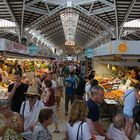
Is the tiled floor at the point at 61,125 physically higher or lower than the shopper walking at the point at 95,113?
lower

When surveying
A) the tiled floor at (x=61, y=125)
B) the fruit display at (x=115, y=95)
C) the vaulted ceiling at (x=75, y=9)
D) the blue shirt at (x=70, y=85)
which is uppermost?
the vaulted ceiling at (x=75, y=9)

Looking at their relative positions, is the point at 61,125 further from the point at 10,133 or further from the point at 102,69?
the point at 102,69

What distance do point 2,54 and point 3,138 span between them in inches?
360

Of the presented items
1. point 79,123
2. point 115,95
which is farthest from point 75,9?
point 79,123

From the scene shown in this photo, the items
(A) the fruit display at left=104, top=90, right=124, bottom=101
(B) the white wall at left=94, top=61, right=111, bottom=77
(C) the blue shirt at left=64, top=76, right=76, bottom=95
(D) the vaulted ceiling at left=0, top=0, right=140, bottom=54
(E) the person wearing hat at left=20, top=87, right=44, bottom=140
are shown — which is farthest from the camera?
(D) the vaulted ceiling at left=0, top=0, right=140, bottom=54

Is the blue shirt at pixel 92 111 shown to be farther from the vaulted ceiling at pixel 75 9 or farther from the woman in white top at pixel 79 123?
the vaulted ceiling at pixel 75 9

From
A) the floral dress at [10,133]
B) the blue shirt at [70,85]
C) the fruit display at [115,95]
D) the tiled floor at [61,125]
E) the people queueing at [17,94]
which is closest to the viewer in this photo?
the floral dress at [10,133]

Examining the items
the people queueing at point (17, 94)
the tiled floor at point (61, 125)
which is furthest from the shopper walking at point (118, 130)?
the tiled floor at point (61, 125)

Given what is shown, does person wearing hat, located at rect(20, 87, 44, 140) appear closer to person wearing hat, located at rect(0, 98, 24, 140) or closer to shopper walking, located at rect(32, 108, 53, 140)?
shopper walking, located at rect(32, 108, 53, 140)

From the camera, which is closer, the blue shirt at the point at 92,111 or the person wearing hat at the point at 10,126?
the person wearing hat at the point at 10,126

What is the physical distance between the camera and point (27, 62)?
24828 mm

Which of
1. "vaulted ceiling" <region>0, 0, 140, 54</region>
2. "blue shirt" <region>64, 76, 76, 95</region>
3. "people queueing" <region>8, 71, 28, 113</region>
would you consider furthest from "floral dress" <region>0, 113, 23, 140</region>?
"vaulted ceiling" <region>0, 0, 140, 54</region>

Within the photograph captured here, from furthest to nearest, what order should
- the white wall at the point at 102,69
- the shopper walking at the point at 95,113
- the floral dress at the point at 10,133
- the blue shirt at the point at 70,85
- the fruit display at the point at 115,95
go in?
the white wall at the point at 102,69
the blue shirt at the point at 70,85
the fruit display at the point at 115,95
the shopper walking at the point at 95,113
the floral dress at the point at 10,133

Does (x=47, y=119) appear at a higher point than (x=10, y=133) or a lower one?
higher
